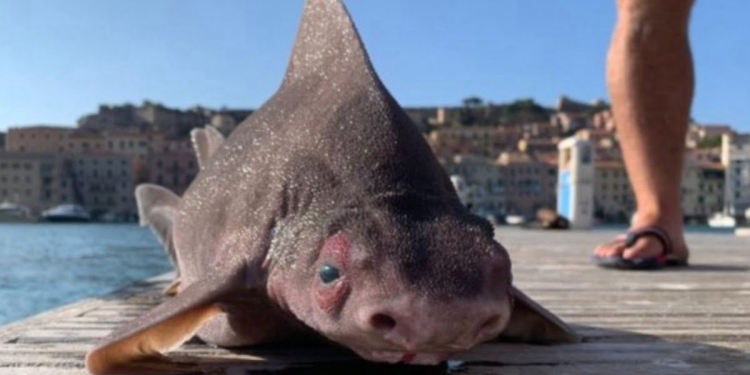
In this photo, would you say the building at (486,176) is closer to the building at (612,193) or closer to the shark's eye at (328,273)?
the building at (612,193)

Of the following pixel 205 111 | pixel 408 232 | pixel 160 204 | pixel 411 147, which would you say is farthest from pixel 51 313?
pixel 205 111

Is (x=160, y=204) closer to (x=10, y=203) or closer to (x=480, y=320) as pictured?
(x=480, y=320)

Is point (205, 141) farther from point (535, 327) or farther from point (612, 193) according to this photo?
point (612, 193)

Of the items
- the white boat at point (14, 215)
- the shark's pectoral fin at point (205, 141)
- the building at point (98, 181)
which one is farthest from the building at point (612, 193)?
the shark's pectoral fin at point (205, 141)

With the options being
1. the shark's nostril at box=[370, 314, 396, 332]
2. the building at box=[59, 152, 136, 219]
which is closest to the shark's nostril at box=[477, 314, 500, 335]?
the shark's nostril at box=[370, 314, 396, 332]

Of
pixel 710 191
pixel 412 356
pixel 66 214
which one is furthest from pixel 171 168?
pixel 412 356

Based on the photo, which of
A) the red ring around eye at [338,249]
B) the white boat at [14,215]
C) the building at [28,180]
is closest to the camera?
the red ring around eye at [338,249]
